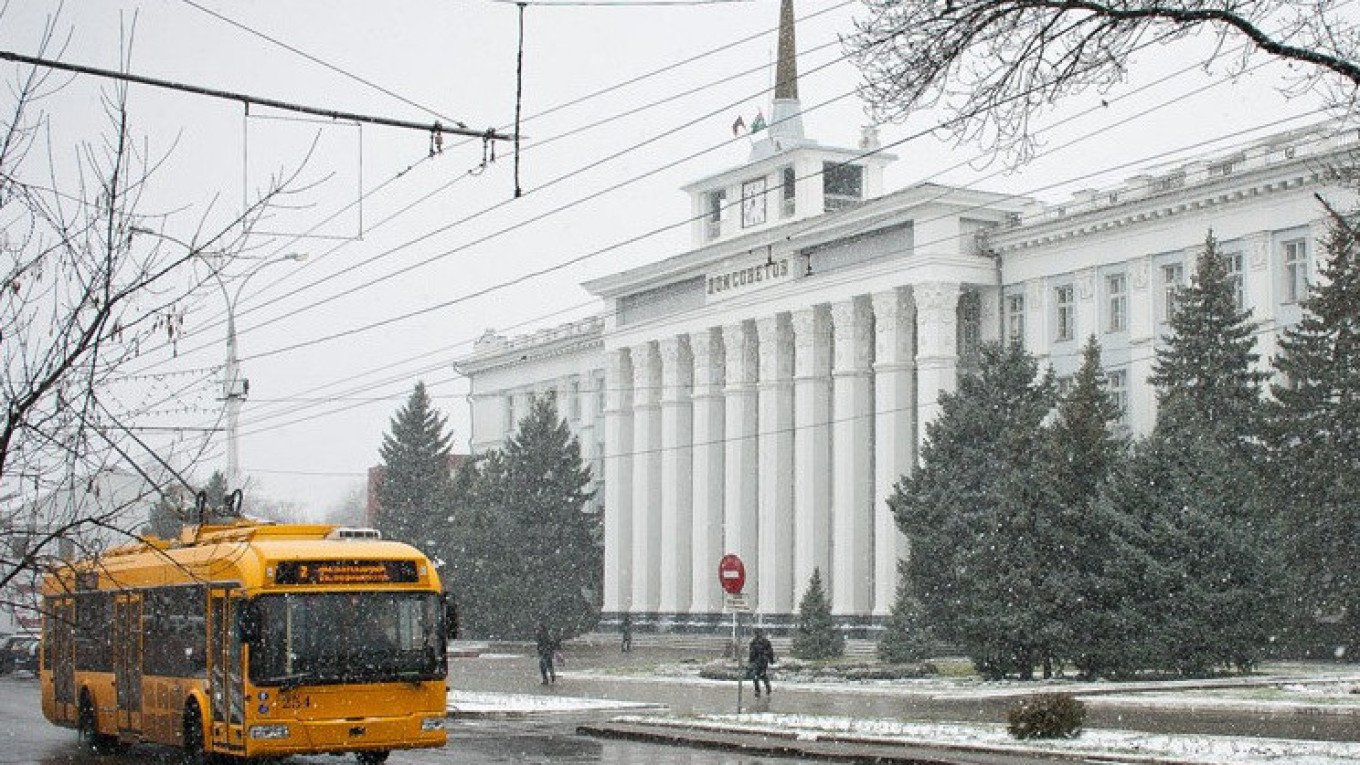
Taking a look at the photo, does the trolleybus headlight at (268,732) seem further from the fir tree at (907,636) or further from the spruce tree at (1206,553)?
the fir tree at (907,636)

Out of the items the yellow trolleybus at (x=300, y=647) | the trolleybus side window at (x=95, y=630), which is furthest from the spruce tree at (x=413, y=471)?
the yellow trolleybus at (x=300, y=647)

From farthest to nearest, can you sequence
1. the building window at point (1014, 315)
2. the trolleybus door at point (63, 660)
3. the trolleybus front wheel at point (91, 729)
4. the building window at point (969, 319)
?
the building window at point (969, 319)
the building window at point (1014, 315)
the trolleybus door at point (63, 660)
the trolleybus front wheel at point (91, 729)

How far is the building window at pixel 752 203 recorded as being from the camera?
6694cm

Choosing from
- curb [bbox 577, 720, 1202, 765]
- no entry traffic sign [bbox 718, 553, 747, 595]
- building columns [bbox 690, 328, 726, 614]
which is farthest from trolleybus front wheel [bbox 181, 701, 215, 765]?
building columns [bbox 690, 328, 726, 614]

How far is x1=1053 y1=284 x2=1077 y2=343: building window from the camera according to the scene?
56781 mm

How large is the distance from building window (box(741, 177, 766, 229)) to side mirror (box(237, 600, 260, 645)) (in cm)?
4803

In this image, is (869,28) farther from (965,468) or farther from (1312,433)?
(965,468)

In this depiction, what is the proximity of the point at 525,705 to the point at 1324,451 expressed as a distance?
767 inches

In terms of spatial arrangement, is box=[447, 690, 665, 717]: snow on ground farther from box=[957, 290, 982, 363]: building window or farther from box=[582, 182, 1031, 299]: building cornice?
box=[957, 290, 982, 363]: building window

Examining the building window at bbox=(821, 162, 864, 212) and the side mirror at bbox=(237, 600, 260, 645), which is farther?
the building window at bbox=(821, 162, 864, 212)

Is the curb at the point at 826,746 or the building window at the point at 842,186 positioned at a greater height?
the building window at the point at 842,186

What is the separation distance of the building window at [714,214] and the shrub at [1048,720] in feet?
158

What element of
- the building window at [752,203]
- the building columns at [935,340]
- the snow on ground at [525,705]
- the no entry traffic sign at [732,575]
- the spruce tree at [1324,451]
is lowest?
the snow on ground at [525,705]

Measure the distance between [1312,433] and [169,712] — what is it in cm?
2914
